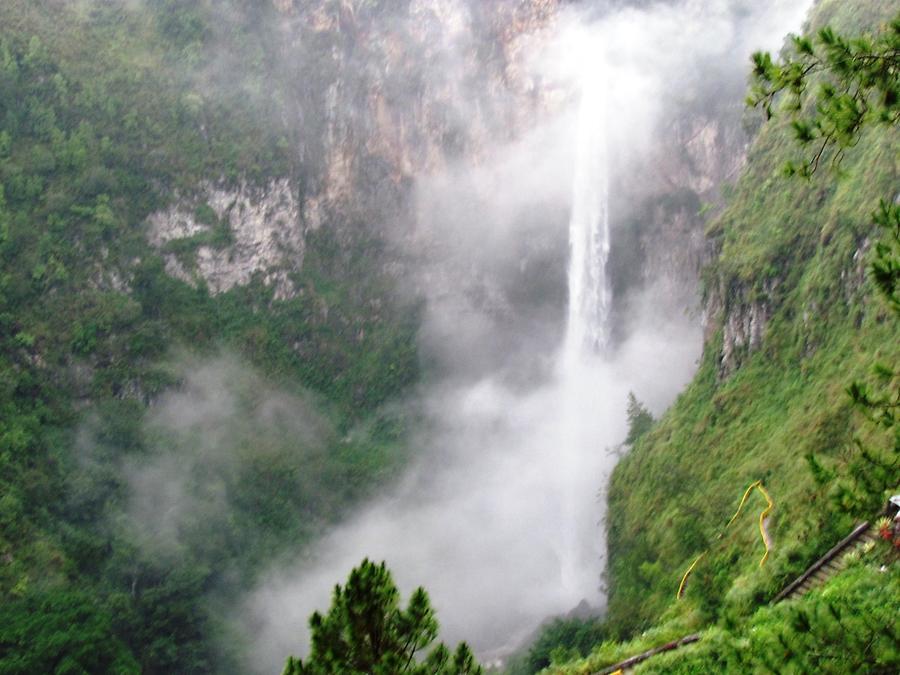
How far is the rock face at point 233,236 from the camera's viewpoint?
5634cm

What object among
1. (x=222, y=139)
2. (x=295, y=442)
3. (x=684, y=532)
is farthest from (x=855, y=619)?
(x=222, y=139)

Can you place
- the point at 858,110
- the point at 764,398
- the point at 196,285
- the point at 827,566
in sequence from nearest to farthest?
1. the point at 858,110
2. the point at 827,566
3. the point at 764,398
4. the point at 196,285

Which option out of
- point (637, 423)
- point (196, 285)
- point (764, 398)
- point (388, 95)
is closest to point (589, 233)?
point (388, 95)

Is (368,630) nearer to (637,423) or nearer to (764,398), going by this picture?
(764,398)

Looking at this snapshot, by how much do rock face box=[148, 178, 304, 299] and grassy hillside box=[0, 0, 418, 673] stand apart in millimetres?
890

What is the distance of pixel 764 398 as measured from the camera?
28.7 metres

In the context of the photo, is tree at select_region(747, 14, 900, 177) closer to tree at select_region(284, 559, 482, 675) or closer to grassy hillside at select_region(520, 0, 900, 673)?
tree at select_region(284, 559, 482, 675)

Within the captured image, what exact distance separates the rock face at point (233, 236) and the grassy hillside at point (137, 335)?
2.92 ft

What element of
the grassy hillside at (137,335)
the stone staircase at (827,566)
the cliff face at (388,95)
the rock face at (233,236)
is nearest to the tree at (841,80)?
the stone staircase at (827,566)

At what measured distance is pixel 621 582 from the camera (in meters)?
28.4

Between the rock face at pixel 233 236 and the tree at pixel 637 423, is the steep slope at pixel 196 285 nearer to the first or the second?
the rock face at pixel 233 236

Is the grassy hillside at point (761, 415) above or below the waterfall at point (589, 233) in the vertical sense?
below

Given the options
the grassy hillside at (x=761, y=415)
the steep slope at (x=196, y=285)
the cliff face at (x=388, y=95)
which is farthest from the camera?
the cliff face at (x=388, y=95)

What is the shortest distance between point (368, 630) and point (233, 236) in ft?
173
